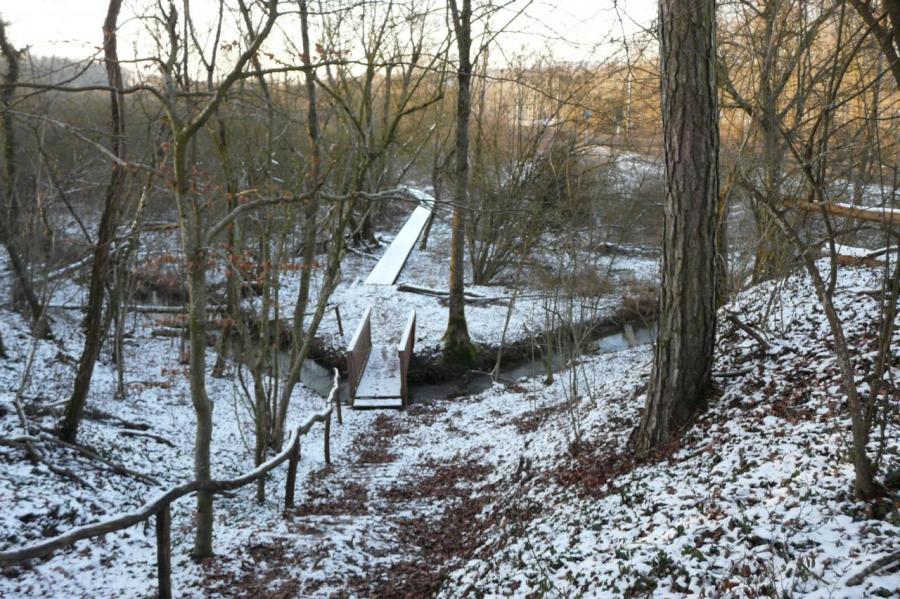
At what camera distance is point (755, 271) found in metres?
10.0

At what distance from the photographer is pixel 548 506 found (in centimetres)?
534

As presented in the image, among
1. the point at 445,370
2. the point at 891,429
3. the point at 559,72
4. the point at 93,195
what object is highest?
the point at 559,72

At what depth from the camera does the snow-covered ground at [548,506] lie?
3.41 m

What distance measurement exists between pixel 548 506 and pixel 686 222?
2.49 metres

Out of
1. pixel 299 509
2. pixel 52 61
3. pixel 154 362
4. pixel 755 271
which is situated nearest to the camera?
pixel 52 61

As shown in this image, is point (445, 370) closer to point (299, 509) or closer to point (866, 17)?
point (299, 509)

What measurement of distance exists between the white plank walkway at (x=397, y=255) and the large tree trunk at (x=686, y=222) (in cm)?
1230

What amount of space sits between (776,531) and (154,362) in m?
12.1

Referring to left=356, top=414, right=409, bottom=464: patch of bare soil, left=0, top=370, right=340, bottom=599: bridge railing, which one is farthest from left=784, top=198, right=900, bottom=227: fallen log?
left=356, top=414, right=409, bottom=464: patch of bare soil

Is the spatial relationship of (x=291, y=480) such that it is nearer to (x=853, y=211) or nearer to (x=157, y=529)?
(x=157, y=529)

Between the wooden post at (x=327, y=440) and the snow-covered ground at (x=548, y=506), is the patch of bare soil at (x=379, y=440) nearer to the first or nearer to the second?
the snow-covered ground at (x=548, y=506)

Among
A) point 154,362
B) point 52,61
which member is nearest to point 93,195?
point 154,362

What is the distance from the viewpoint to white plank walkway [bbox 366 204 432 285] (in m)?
20.6

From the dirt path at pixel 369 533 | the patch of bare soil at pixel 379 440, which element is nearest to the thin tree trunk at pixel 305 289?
the dirt path at pixel 369 533
